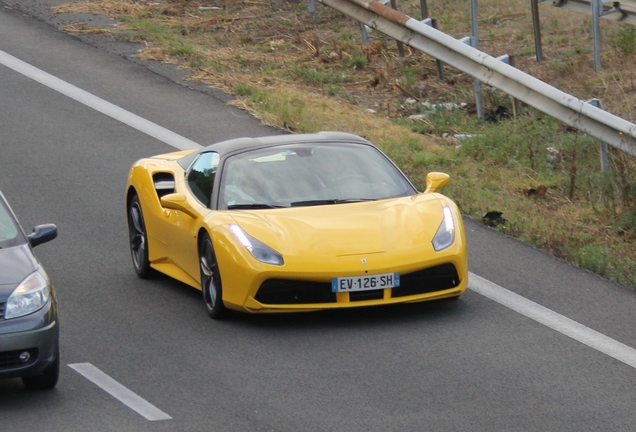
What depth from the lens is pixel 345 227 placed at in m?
9.58

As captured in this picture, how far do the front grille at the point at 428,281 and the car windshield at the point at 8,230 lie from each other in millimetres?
2572

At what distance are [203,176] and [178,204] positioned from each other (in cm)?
48

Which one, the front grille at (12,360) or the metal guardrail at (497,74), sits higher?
the front grille at (12,360)

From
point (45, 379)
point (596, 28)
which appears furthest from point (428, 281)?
point (596, 28)

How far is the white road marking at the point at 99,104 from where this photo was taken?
1534 centimetres

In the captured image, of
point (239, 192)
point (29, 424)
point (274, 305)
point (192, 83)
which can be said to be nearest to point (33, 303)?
point (29, 424)

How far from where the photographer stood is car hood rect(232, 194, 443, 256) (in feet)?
30.8

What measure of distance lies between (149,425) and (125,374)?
1.05 m

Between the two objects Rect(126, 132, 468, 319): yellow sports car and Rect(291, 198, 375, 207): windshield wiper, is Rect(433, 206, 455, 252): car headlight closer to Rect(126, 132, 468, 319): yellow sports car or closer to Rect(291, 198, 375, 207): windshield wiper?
Rect(126, 132, 468, 319): yellow sports car

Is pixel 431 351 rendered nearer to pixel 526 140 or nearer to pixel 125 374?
pixel 125 374

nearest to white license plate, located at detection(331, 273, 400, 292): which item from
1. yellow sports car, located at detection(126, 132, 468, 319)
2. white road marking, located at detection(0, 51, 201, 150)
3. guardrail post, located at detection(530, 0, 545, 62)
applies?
yellow sports car, located at detection(126, 132, 468, 319)

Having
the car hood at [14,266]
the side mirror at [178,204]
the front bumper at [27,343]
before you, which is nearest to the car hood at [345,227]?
the side mirror at [178,204]

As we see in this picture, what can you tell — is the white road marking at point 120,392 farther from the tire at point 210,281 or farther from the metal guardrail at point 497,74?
the metal guardrail at point 497,74

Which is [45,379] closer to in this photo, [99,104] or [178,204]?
[178,204]
